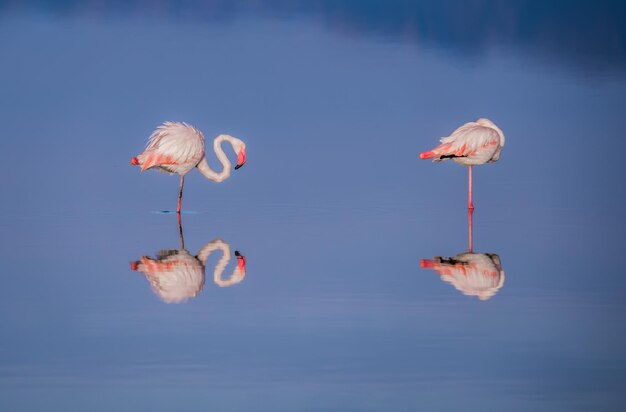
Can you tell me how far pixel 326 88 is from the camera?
2109 centimetres

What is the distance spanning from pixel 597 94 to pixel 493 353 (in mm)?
14292

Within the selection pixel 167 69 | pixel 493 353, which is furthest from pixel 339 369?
pixel 167 69

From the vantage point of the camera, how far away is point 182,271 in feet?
28.4

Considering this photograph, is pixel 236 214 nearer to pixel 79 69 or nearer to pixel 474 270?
pixel 474 270

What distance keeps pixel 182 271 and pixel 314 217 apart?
2717 mm

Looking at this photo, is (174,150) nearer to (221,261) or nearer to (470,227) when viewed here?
(470,227)

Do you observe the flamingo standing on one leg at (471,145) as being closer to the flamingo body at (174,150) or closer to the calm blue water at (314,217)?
the calm blue water at (314,217)

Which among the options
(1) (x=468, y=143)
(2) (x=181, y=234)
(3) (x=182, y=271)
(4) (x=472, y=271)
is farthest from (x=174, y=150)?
(4) (x=472, y=271)

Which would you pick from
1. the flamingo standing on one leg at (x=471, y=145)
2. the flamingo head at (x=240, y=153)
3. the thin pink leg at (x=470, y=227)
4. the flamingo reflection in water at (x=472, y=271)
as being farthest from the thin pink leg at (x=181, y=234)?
the flamingo standing on one leg at (x=471, y=145)

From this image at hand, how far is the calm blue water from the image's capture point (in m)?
6.27

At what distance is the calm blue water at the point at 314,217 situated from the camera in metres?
6.27

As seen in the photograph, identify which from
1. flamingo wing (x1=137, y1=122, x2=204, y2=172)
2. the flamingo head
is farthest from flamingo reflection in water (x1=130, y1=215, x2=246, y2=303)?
the flamingo head

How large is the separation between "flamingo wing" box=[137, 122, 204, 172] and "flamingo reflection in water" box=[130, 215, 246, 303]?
2.65m

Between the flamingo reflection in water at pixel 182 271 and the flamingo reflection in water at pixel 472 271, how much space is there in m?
1.19
